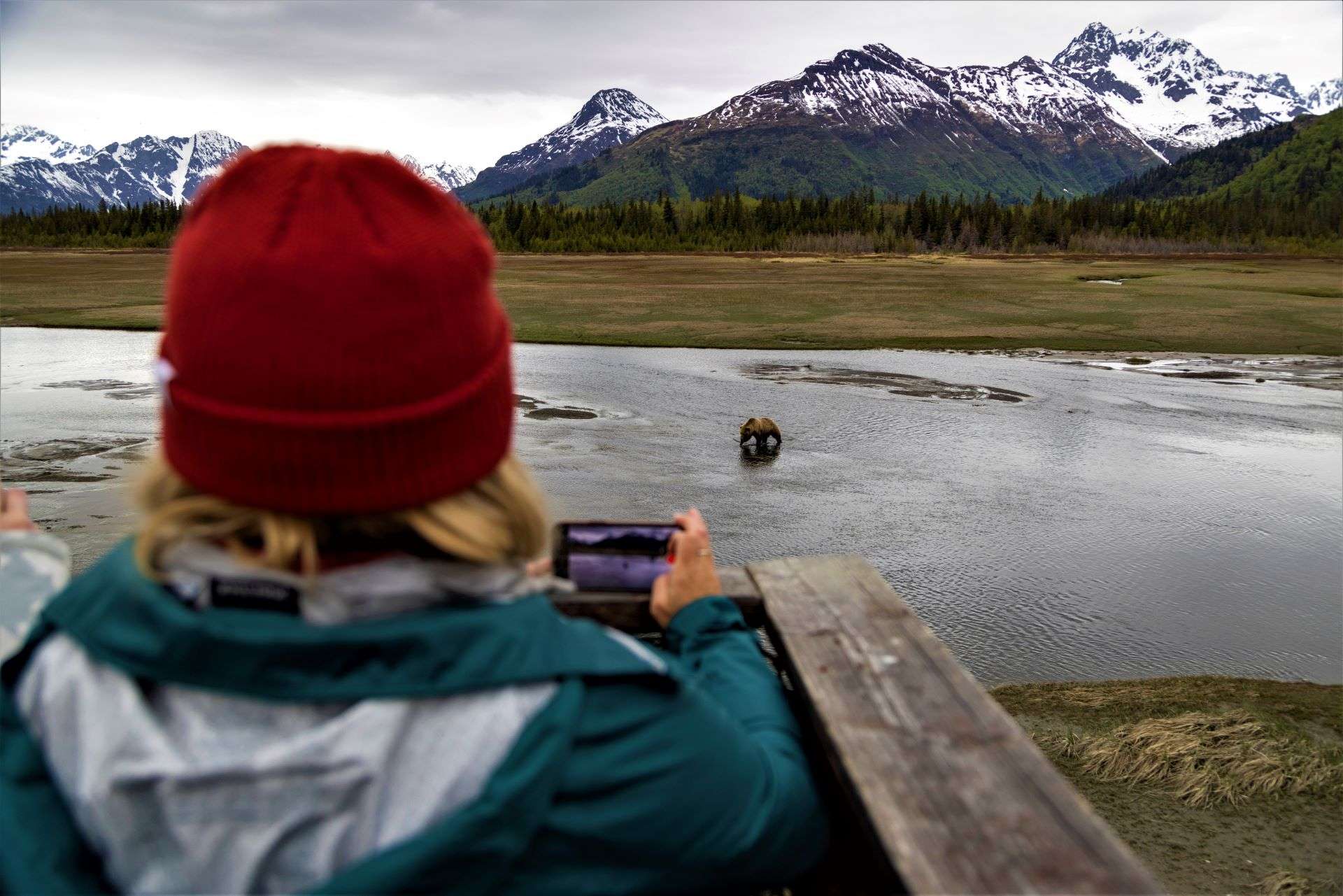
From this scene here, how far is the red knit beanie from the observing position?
57.6 inches

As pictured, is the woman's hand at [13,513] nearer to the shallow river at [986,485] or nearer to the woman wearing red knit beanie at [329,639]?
the shallow river at [986,485]

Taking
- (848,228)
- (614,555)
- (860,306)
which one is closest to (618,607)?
(614,555)

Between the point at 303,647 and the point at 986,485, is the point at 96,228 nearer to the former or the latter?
the point at 986,485

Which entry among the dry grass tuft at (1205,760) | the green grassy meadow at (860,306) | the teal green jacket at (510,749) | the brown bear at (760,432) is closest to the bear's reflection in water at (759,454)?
the brown bear at (760,432)

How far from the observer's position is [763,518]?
8.92 meters

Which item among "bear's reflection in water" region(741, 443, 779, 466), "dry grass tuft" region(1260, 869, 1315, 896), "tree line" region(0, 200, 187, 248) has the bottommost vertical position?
"bear's reflection in water" region(741, 443, 779, 466)

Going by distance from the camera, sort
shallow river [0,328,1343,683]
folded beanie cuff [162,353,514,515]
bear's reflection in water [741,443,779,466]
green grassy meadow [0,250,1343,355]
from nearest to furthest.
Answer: folded beanie cuff [162,353,514,515]
shallow river [0,328,1343,683]
bear's reflection in water [741,443,779,466]
green grassy meadow [0,250,1343,355]

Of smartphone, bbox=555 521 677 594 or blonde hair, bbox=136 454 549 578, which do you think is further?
smartphone, bbox=555 521 677 594

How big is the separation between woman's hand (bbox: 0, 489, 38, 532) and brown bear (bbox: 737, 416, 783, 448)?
9.77 m

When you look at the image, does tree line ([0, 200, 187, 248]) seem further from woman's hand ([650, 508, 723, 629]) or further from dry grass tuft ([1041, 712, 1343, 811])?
woman's hand ([650, 508, 723, 629])

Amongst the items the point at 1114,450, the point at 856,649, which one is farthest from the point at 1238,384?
the point at 856,649

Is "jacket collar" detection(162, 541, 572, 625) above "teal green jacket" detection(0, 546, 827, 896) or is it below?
above

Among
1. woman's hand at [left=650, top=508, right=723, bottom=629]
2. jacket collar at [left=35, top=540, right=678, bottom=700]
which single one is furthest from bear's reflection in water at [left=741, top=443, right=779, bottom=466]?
jacket collar at [left=35, top=540, right=678, bottom=700]

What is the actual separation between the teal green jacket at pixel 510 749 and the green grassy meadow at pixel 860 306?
23.0 m
